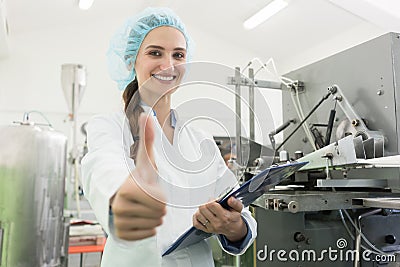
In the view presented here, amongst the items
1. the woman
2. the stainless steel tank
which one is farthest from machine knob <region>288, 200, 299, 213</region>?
the stainless steel tank

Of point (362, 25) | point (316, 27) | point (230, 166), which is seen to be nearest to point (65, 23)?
point (316, 27)

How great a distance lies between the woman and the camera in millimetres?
213

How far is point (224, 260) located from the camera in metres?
0.89

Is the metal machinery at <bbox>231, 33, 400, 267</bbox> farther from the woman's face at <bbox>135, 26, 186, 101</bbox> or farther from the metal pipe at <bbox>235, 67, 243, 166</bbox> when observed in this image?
the woman's face at <bbox>135, 26, 186, 101</bbox>

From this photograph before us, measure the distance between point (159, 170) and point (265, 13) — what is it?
313 cm

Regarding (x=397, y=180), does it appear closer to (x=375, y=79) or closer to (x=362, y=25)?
(x=375, y=79)

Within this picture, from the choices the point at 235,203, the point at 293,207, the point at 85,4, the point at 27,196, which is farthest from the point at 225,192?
the point at 85,4

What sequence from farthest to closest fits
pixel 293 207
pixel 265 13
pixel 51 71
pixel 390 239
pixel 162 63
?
1. pixel 51 71
2. pixel 265 13
3. pixel 390 239
4. pixel 293 207
5. pixel 162 63

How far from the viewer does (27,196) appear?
5.54 feet

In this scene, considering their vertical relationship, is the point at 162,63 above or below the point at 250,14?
below

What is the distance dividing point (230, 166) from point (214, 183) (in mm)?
52

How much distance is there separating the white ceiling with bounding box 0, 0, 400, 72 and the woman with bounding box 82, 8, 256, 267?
2.28m

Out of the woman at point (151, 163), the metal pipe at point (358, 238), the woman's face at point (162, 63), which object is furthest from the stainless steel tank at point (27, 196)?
the woman's face at point (162, 63)

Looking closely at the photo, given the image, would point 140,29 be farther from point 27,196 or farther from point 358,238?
point 27,196
